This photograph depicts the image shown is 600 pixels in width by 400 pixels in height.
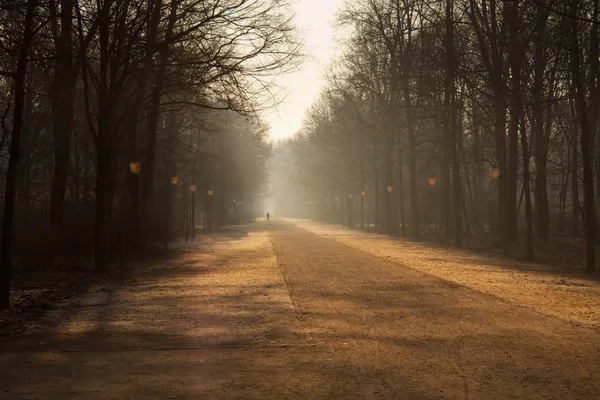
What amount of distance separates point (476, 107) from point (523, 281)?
19.0 meters

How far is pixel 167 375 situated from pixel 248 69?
1237 centimetres

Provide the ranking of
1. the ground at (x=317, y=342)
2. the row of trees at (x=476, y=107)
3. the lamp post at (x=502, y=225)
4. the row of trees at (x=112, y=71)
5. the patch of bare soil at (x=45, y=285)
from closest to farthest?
the ground at (x=317, y=342)
the patch of bare soil at (x=45, y=285)
the row of trees at (x=112, y=71)
the row of trees at (x=476, y=107)
the lamp post at (x=502, y=225)

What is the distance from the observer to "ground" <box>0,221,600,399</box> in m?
6.26

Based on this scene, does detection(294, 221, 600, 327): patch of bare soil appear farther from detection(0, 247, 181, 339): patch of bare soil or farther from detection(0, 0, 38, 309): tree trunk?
detection(0, 0, 38, 309): tree trunk

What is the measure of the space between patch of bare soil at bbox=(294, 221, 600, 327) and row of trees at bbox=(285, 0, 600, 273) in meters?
1.67

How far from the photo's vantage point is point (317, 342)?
8.50 m

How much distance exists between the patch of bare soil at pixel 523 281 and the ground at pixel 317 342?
0.18 ft

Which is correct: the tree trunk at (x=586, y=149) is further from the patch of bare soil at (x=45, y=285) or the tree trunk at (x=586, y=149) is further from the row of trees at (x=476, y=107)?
the patch of bare soil at (x=45, y=285)

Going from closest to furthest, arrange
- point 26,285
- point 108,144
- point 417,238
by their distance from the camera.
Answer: point 26,285, point 108,144, point 417,238

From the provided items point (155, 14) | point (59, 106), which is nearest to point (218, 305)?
point (155, 14)

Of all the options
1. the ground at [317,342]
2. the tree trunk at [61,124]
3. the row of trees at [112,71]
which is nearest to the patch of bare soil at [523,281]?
the ground at [317,342]

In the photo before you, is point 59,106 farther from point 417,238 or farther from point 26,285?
point 417,238

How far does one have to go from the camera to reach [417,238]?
133 ft

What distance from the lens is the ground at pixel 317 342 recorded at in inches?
247
